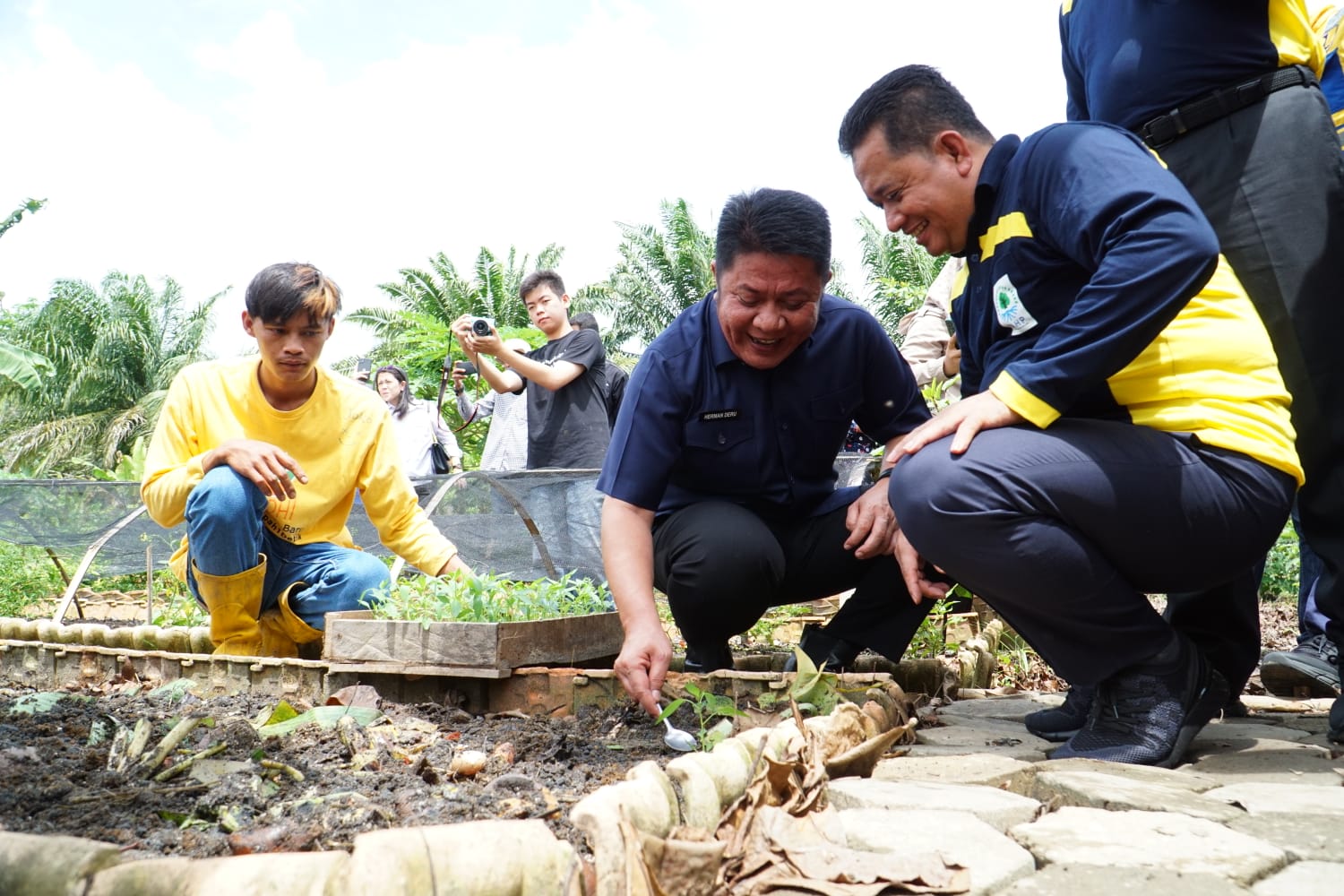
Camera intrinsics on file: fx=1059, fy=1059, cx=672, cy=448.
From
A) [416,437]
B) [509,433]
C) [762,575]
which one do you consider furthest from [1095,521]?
[416,437]

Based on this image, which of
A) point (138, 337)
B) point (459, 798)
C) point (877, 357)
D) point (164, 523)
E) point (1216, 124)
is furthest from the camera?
point (138, 337)

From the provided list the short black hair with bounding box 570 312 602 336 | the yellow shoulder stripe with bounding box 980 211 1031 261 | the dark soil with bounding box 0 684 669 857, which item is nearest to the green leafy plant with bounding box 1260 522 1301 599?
the short black hair with bounding box 570 312 602 336

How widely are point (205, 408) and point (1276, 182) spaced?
3.14 m

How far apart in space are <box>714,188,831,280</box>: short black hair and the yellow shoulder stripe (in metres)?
0.41

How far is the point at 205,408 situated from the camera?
347cm

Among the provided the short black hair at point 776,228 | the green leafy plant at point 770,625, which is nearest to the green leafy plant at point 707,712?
the short black hair at point 776,228

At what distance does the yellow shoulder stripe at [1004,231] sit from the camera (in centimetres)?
234

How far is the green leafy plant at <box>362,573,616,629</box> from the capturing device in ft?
9.35

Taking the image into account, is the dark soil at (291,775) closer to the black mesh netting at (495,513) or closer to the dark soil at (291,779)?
the dark soil at (291,779)

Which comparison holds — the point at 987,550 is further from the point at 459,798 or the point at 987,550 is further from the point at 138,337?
the point at 138,337

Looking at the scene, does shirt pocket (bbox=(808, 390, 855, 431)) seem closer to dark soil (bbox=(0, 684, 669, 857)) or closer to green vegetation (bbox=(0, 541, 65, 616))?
dark soil (bbox=(0, 684, 669, 857))

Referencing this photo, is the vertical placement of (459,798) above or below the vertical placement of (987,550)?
below

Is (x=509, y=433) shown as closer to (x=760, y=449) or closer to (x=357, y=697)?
(x=760, y=449)

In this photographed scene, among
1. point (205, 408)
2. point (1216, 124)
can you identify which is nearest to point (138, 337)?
point (205, 408)
